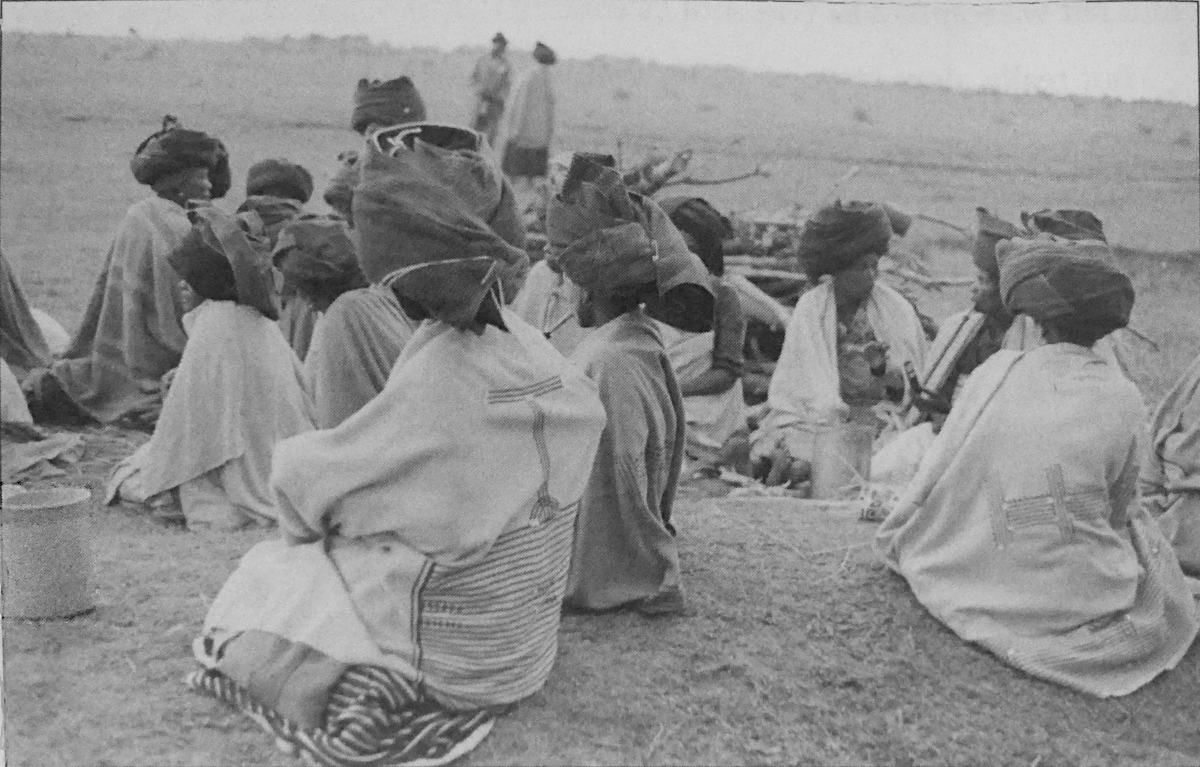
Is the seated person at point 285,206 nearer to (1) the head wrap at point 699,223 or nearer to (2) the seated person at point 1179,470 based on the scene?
(1) the head wrap at point 699,223

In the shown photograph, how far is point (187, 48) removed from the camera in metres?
4.57

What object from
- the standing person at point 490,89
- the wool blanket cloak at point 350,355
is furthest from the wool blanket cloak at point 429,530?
the standing person at point 490,89

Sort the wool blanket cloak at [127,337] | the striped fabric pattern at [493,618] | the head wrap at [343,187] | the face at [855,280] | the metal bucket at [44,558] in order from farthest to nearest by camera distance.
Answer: the face at [855,280], the head wrap at [343,187], the wool blanket cloak at [127,337], the metal bucket at [44,558], the striped fabric pattern at [493,618]

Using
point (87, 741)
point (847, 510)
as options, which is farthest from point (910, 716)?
point (87, 741)

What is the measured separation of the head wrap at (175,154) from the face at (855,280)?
335 cm

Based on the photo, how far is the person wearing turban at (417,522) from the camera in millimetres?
3174

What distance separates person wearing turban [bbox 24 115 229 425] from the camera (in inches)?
235

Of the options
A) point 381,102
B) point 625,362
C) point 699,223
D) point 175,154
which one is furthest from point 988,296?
point 175,154

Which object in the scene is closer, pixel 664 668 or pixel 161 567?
pixel 664 668

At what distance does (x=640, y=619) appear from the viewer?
4160 millimetres

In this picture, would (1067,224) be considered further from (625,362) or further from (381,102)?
(381,102)

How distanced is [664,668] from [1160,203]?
429 cm

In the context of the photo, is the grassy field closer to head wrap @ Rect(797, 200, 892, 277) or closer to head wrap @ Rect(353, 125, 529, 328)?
head wrap @ Rect(797, 200, 892, 277)

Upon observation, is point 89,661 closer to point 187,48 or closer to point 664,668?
point 664,668
